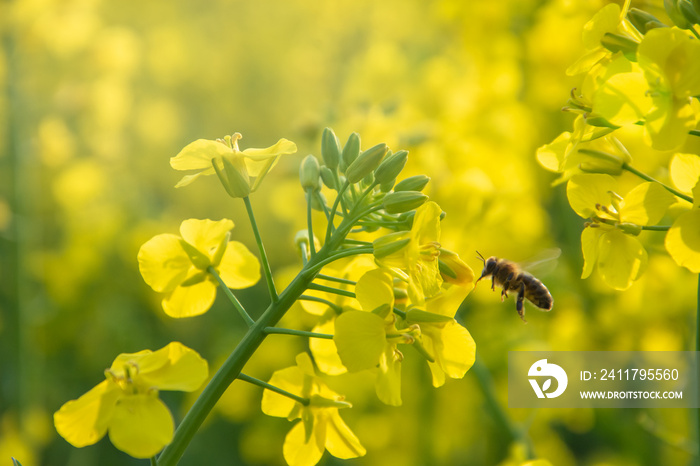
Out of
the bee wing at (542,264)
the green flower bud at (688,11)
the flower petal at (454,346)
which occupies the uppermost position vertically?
the green flower bud at (688,11)

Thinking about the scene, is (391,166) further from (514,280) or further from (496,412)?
(496,412)

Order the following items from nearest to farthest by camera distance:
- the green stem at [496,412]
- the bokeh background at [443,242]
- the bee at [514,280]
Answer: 1. the bee at [514,280]
2. the green stem at [496,412]
3. the bokeh background at [443,242]

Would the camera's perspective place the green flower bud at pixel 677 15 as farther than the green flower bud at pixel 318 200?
No

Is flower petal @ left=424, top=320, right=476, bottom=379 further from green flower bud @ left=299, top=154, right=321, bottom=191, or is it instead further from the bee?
the bee

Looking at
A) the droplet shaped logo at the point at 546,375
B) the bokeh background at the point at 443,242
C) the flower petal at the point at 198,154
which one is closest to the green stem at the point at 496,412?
the bokeh background at the point at 443,242

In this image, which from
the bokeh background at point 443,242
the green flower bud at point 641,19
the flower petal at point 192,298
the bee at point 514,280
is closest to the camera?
the green flower bud at point 641,19

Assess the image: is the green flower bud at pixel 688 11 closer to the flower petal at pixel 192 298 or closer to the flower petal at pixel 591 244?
the flower petal at pixel 591 244

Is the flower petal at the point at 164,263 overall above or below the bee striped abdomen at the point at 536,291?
above
